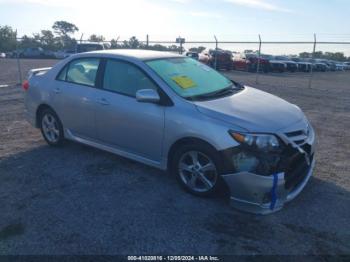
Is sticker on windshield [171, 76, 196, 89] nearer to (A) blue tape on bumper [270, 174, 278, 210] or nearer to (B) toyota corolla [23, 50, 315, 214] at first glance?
(B) toyota corolla [23, 50, 315, 214]

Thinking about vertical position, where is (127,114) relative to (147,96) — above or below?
below

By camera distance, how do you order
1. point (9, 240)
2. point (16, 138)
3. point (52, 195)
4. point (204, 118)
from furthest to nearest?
point (16, 138)
point (52, 195)
point (204, 118)
point (9, 240)

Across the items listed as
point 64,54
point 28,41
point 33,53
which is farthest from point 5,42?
point 28,41

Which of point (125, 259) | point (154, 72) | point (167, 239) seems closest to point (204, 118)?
point (154, 72)

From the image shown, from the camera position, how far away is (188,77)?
15.0 ft

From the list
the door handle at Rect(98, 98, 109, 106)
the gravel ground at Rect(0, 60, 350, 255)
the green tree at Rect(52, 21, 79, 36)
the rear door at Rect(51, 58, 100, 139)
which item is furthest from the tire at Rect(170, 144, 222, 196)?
the green tree at Rect(52, 21, 79, 36)

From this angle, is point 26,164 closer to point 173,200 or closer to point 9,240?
point 9,240

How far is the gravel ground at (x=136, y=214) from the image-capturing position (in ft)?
10.5

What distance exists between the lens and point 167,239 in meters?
3.30

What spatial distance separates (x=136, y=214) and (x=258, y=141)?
1.51m

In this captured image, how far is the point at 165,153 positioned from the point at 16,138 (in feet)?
11.3

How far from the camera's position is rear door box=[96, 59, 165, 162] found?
4.30m

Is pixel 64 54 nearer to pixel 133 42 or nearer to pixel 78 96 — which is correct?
pixel 133 42

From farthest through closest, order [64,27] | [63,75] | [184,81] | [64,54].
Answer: [64,27] → [64,54] → [63,75] → [184,81]
